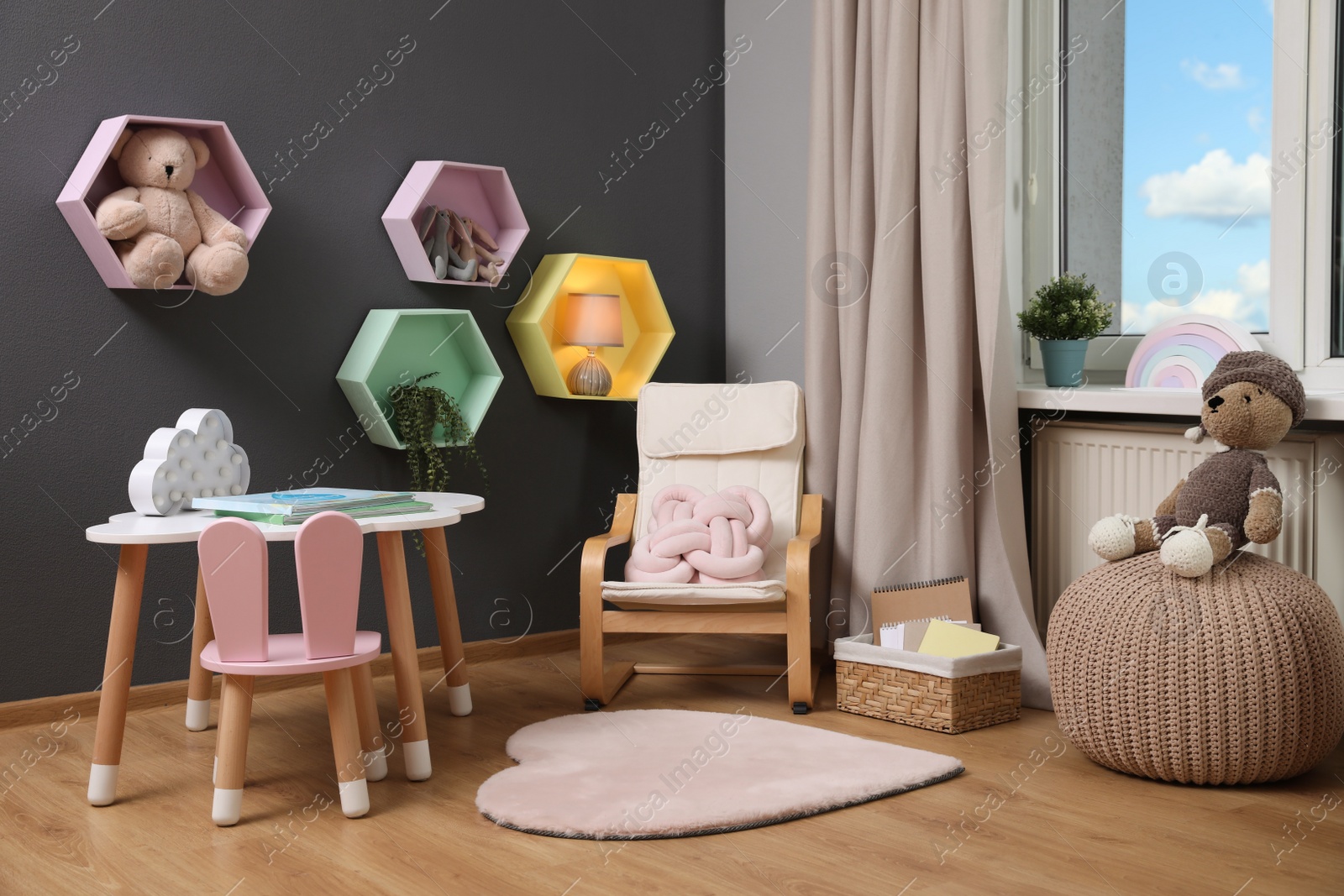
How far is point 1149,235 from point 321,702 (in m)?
2.48

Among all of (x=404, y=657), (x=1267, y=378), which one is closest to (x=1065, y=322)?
(x=1267, y=378)

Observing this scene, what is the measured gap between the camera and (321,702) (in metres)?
3.02

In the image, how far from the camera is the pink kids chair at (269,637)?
2053 mm

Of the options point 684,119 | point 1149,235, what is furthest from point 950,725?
point 684,119

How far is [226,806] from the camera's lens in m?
2.11

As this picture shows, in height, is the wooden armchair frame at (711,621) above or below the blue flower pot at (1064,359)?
below

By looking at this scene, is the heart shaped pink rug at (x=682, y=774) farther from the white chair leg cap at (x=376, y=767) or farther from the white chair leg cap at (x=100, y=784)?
the white chair leg cap at (x=100, y=784)

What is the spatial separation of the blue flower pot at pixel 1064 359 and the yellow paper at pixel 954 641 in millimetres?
715

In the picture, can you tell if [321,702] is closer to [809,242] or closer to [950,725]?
[950,725]

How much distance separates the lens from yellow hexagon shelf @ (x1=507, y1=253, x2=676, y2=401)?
137 inches

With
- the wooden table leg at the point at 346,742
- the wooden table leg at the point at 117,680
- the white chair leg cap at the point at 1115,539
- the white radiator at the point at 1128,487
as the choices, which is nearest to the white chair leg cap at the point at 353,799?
the wooden table leg at the point at 346,742

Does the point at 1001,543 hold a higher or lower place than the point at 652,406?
lower

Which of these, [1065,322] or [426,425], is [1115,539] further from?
[426,425]

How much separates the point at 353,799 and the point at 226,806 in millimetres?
222
